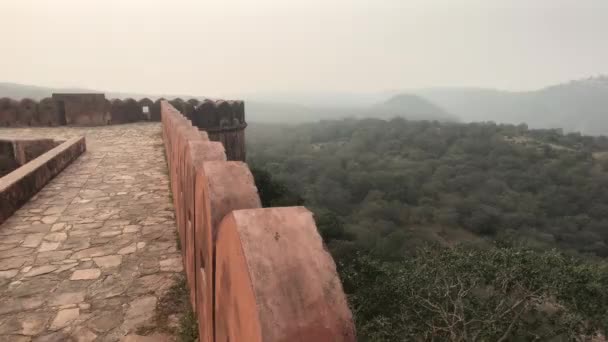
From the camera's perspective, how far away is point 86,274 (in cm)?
335

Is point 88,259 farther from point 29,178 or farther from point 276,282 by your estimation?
point 276,282

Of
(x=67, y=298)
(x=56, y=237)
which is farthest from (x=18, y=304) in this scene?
(x=56, y=237)

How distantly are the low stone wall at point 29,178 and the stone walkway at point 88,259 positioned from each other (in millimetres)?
102

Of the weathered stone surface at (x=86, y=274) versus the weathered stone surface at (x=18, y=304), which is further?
the weathered stone surface at (x=86, y=274)

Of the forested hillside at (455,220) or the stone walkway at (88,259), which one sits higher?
the stone walkway at (88,259)

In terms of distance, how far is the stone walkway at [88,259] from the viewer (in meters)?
2.73

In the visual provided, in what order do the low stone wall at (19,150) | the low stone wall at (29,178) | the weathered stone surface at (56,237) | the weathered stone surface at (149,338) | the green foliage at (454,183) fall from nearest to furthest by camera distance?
the weathered stone surface at (149,338)
the weathered stone surface at (56,237)
the low stone wall at (29,178)
the low stone wall at (19,150)
the green foliage at (454,183)

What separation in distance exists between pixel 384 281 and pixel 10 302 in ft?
50.3

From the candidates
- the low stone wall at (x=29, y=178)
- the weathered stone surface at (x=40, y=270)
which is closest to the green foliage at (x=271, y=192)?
the low stone wall at (x=29, y=178)

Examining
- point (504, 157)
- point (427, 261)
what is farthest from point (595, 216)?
point (427, 261)

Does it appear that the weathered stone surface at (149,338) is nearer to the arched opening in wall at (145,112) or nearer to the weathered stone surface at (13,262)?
the weathered stone surface at (13,262)

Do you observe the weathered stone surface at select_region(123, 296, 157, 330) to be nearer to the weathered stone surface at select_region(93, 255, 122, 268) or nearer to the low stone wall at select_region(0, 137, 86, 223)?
the weathered stone surface at select_region(93, 255, 122, 268)

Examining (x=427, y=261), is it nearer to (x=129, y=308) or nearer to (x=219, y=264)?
(x=129, y=308)

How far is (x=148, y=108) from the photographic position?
13.5 metres
